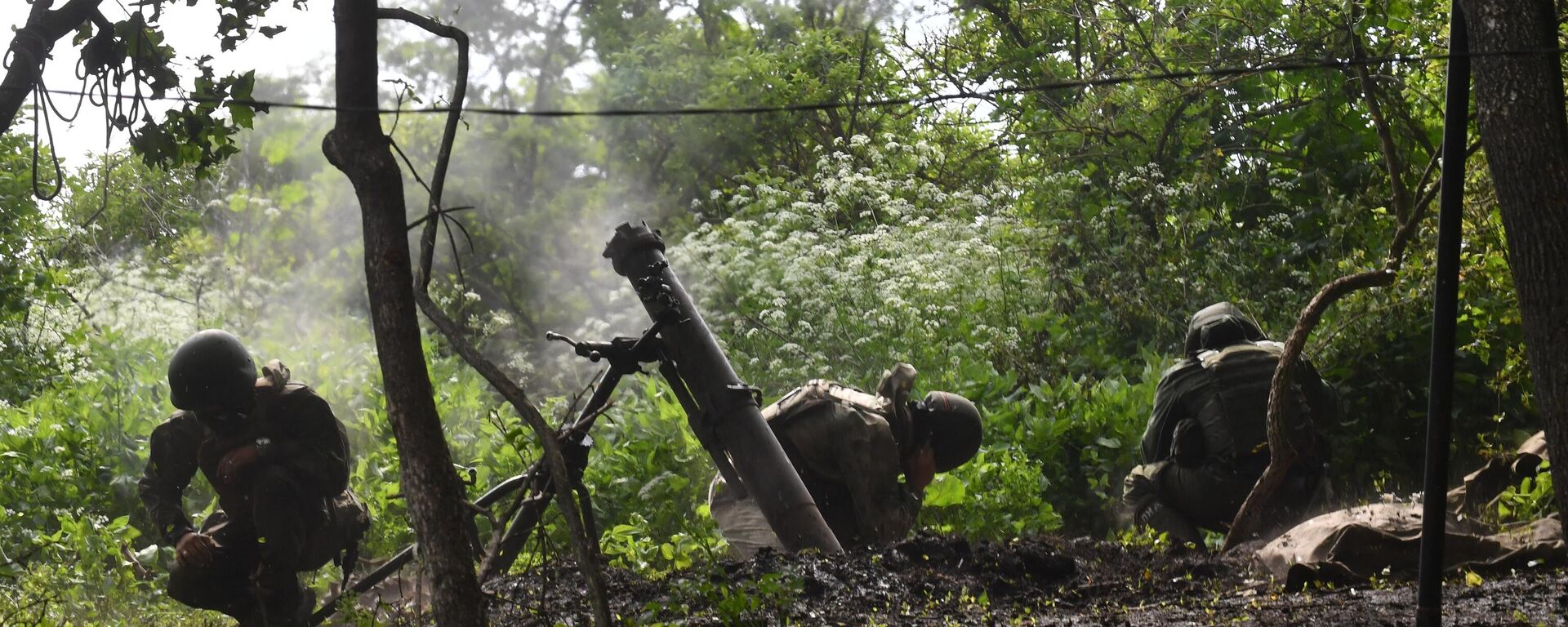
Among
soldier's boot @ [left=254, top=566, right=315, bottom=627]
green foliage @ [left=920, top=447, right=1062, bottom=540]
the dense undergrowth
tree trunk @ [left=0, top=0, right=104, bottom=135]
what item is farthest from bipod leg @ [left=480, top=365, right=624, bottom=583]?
green foliage @ [left=920, top=447, right=1062, bottom=540]

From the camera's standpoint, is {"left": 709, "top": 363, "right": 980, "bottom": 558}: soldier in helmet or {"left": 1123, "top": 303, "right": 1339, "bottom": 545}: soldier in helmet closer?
{"left": 709, "top": 363, "right": 980, "bottom": 558}: soldier in helmet

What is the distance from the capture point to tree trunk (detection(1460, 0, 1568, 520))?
3.90 metres

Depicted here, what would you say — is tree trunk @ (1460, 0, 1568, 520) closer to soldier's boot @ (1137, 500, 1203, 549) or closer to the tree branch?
the tree branch

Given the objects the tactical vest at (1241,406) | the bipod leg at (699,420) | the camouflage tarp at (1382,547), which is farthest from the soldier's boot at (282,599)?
the tactical vest at (1241,406)

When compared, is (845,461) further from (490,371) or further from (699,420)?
(490,371)

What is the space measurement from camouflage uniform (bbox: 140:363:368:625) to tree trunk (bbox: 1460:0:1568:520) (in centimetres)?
443

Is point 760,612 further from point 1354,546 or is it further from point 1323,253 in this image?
point 1323,253

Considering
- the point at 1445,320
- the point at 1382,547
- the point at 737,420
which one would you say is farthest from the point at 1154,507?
the point at 1445,320

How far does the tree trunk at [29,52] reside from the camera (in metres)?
4.68

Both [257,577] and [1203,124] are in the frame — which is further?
[1203,124]

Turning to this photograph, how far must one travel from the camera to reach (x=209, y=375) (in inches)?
208

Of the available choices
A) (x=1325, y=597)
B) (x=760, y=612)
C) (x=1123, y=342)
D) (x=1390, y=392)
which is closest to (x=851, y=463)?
(x=760, y=612)

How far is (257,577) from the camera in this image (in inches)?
218

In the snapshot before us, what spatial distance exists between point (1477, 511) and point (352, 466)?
293 inches
